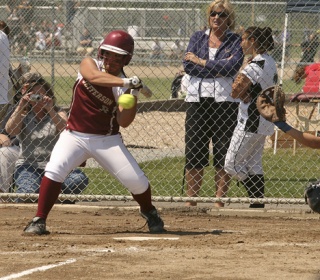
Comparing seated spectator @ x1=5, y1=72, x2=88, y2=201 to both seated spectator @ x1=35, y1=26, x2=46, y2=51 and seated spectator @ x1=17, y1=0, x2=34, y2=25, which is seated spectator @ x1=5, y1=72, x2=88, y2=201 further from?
seated spectator @ x1=35, y1=26, x2=46, y2=51

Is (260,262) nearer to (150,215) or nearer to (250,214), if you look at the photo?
(150,215)

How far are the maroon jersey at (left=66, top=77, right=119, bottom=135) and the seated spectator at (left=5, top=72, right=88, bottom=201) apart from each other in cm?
183

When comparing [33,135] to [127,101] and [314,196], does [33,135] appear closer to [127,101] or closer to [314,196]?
[127,101]

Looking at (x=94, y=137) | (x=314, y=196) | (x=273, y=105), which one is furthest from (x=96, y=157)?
(x=314, y=196)

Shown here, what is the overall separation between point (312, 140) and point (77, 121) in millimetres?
2010

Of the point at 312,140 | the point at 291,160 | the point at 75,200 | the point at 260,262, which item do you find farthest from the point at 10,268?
the point at 291,160

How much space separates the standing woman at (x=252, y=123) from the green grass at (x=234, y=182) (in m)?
1.01

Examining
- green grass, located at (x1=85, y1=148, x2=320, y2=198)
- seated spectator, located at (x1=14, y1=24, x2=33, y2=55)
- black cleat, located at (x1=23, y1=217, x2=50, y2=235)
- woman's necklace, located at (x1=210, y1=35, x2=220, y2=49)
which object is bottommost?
seated spectator, located at (x1=14, y1=24, x2=33, y2=55)

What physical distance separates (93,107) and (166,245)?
130 centimetres

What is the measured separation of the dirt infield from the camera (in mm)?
6332

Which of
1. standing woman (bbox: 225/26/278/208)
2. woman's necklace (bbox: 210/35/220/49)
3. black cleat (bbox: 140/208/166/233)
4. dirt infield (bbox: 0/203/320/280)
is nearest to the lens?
dirt infield (bbox: 0/203/320/280)

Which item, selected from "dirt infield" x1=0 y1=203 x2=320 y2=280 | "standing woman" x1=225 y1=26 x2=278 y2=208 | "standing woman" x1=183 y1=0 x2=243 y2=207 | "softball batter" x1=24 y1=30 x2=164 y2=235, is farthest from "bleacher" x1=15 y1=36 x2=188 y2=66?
"softball batter" x1=24 y1=30 x2=164 y2=235

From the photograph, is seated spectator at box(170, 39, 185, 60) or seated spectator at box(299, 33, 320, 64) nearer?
seated spectator at box(299, 33, 320, 64)

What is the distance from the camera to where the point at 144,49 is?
1977 cm
